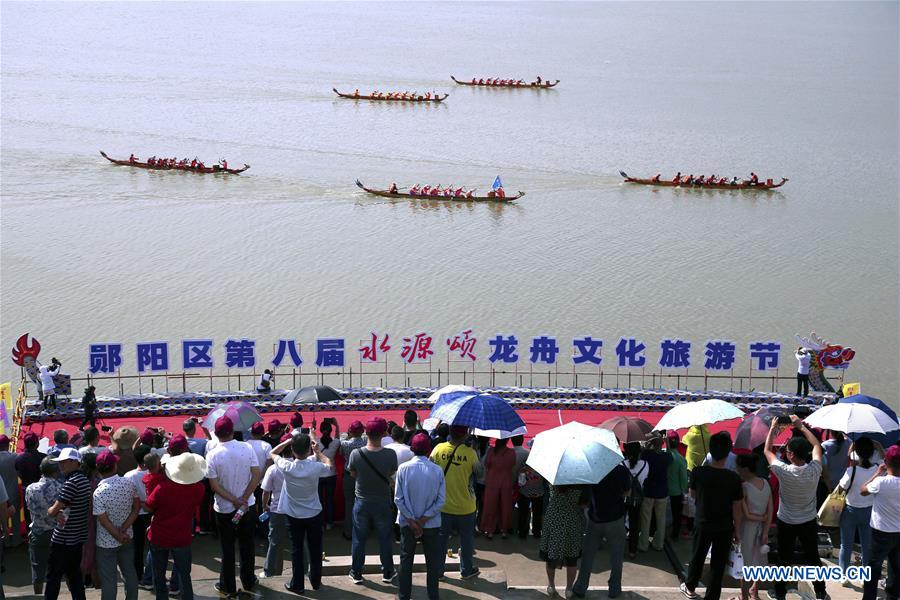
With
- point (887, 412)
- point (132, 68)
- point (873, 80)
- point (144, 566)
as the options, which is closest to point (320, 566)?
point (144, 566)

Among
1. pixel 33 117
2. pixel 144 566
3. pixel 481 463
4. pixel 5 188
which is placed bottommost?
pixel 144 566

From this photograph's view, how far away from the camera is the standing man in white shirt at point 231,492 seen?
6426mm

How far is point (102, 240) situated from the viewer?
2480cm

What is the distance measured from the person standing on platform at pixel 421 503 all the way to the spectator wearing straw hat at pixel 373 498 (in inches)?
8.8

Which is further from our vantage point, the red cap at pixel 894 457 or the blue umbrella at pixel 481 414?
the blue umbrella at pixel 481 414

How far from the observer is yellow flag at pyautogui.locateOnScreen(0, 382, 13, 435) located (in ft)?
36.7

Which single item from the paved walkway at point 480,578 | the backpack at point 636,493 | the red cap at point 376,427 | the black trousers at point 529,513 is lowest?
the paved walkway at point 480,578

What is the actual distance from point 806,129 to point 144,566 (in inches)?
1603

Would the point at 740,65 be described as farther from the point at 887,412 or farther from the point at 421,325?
the point at 887,412

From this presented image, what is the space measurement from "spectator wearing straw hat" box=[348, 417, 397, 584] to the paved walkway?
15cm

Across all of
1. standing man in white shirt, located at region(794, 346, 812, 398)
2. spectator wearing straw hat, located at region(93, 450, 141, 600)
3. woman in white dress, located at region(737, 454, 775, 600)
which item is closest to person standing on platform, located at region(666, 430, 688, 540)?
woman in white dress, located at region(737, 454, 775, 600)

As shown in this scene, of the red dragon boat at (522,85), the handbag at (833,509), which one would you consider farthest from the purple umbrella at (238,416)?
the red dragon boat at (522,85)

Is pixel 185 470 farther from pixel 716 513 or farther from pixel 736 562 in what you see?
pixel 736 562

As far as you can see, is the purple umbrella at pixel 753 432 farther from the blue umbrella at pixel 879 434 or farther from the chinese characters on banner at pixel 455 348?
the chinese characters on banner at pixel 455 348
